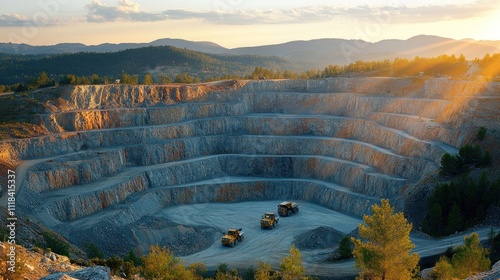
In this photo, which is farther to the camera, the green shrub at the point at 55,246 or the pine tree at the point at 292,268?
the green shrub at the point at 55,246

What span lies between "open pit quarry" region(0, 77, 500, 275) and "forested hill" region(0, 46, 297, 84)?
52676 millimetres

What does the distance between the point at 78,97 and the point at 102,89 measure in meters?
4.73

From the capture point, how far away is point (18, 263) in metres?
18.8

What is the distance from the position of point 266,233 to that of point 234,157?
2371cm

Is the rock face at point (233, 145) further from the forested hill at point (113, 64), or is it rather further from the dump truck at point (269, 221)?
the forested hill at point (113, 64)

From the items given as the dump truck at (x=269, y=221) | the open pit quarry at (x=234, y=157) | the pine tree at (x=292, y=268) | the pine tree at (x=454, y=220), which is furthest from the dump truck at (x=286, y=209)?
the pine tree at (x=292, y=268)

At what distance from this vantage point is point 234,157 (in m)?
73.9

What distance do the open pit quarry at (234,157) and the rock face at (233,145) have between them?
18 centimetres

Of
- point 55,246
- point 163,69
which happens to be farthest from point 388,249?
point 163,69

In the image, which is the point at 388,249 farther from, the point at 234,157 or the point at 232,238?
the point at 234,157

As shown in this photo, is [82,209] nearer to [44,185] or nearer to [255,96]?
[44,185]

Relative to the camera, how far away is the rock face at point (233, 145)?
52.5 metres

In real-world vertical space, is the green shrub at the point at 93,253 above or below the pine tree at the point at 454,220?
below

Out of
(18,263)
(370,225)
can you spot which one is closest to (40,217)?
(18,263)
